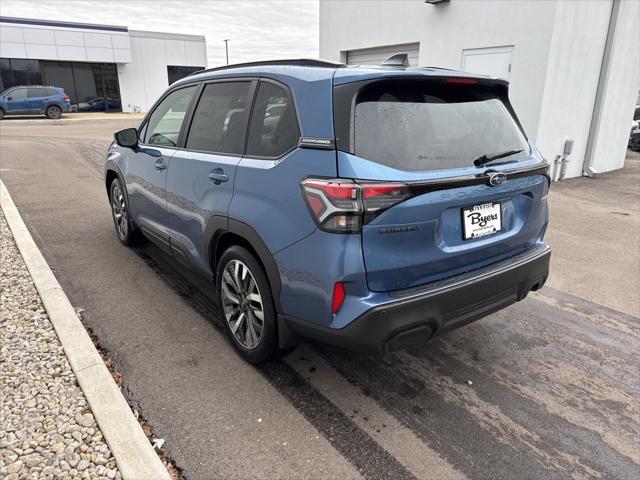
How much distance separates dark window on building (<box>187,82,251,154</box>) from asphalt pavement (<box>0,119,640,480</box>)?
137 cm

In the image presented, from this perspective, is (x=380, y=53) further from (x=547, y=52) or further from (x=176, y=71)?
(x=176, y=71)

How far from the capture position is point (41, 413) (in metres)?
2.49

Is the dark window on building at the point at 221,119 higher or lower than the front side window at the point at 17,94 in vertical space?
higher

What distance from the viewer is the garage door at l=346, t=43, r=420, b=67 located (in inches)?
436

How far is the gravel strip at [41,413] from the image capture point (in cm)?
214

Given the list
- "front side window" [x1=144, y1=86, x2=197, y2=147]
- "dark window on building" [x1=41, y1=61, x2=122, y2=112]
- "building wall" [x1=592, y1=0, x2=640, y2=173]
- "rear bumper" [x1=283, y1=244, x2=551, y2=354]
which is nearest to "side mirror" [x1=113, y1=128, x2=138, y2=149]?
"front side window" [x1=144, y1=86, x2=197, y2=147]

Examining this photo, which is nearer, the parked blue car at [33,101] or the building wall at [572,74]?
the building wall at [572,74]

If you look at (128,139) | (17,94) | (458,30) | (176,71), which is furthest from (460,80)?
(176,71)

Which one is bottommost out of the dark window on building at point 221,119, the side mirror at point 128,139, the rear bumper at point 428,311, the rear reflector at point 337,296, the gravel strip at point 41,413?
the gravel strip at point 41,413

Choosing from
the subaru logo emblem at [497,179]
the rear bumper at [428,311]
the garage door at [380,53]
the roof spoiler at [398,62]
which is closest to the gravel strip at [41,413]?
the rear bumper at [428,311]

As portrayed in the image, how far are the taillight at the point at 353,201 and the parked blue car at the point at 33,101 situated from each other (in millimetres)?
28206

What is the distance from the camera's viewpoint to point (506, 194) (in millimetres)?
2709

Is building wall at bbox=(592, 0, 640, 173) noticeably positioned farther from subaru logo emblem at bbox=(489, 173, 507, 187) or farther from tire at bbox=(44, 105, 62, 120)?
tire at bbox=(44, 105, 62, 120)

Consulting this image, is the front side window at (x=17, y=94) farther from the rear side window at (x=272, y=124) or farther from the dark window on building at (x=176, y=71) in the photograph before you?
the rear side window at (x=272, y=124)
